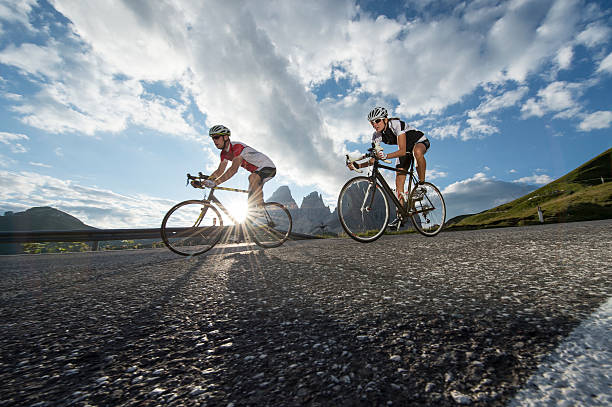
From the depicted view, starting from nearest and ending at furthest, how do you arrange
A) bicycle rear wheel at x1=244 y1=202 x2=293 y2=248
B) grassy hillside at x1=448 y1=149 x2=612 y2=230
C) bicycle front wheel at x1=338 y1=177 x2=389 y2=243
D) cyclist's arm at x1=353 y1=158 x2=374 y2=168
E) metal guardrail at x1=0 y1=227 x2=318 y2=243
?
1. bicycle front wheel at x1=338 y1=177 x2=389 y2=243
2. cyclist's arm at x1=353 y1=158 x2=374 y2=168
3. bicycle rear wheel at x1=244 y1=202 x2=293 y2=248
4. metal guardrail at x1=0 y1=227 x2=318 y2=243
5. grassy hillside at x1=448 y1=149 x2=612 y2=230

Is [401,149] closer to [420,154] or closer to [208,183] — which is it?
[420,154]

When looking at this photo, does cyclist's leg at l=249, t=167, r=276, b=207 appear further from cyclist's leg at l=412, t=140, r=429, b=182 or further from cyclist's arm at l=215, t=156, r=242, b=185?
cyclist's leg at l=412, t=140, r=429, b=182

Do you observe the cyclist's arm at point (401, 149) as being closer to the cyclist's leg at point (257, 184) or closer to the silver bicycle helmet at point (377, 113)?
the silver bicycle helmet at point (377, 113)

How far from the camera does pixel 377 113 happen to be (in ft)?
19.6

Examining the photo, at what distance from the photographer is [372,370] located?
949 millimetres

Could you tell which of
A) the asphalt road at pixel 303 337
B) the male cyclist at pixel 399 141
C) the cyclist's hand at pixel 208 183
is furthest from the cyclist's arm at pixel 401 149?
the cyclist's hand at pixel 208 183

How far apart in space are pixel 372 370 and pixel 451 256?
267 cm

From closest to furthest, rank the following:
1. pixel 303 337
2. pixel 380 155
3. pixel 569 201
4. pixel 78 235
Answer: pixel 303 337, pixel 380 155, pixel 78 235, pixel 569 201

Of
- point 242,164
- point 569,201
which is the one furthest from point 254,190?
point 569,201

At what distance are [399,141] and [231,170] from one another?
3.89 metres

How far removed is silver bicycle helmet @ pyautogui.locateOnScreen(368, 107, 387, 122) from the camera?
594 centimetres

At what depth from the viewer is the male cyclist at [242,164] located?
6441 millimetres

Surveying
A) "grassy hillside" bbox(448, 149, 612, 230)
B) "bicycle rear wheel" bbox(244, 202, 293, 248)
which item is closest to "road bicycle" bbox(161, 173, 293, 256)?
"bicycle rear wheel" bbox(244, 202, 293, 248)

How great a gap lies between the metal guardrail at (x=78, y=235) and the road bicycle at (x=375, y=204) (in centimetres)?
559
